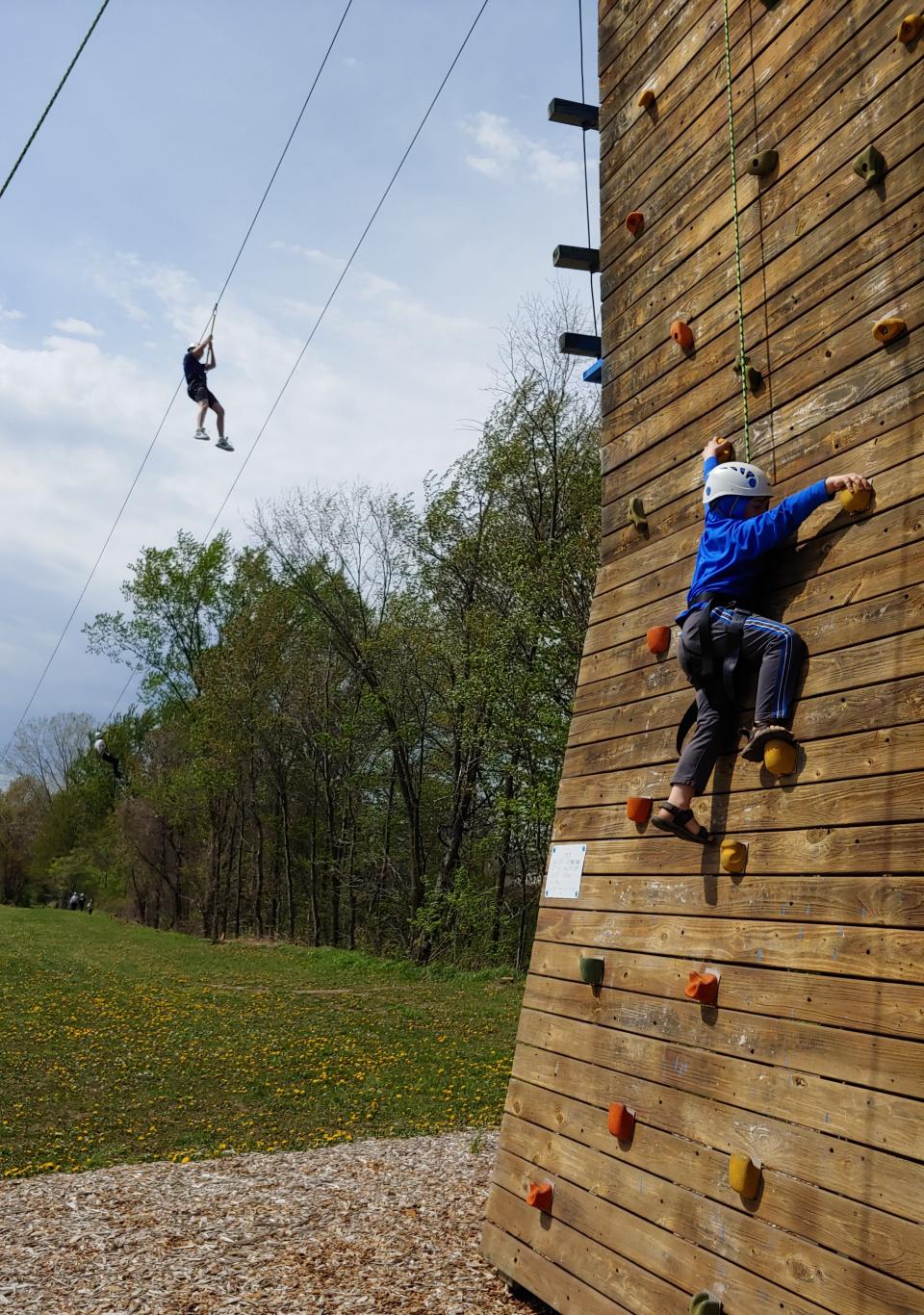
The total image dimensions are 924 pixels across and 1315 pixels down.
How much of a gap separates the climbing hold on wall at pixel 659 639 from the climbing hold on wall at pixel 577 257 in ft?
9.87

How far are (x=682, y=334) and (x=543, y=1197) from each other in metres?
3.87

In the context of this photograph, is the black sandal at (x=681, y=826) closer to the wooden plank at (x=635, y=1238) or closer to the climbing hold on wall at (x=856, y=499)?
the climbing hold on wall at (x=856, y=499)

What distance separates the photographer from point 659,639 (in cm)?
463

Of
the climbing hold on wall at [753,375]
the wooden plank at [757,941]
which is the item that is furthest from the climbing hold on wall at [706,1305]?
the climbing hold on wall at [753,375]

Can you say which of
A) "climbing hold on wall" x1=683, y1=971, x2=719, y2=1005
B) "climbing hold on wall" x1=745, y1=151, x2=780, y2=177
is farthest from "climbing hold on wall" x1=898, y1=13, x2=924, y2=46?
"climbing hold on wall" x1=683, y1=971, x2=719, y2=1005

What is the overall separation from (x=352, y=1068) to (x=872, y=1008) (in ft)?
29.0

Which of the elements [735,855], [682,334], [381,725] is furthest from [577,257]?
[381,725]

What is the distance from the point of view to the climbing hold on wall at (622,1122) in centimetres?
397

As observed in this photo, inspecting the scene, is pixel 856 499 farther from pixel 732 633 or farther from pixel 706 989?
pixel 706 989

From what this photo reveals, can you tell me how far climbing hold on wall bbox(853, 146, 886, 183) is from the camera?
3.76 meters

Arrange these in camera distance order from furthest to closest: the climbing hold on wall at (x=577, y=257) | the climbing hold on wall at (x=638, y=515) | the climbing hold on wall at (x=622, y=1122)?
the climbing hold on wall at (x=577, y=257), the climbing hold on wall at (x=638, y=515), the climbing hold on wall at (x=622, y=1122)

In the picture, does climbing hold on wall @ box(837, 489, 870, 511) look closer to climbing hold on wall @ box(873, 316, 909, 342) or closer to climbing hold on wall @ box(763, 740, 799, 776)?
climbing hold on wall @ box(873, 316, 909, 342)

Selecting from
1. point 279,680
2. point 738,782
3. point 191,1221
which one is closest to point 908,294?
point 738,782

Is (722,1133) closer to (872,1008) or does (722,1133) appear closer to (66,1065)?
(872,1008)
